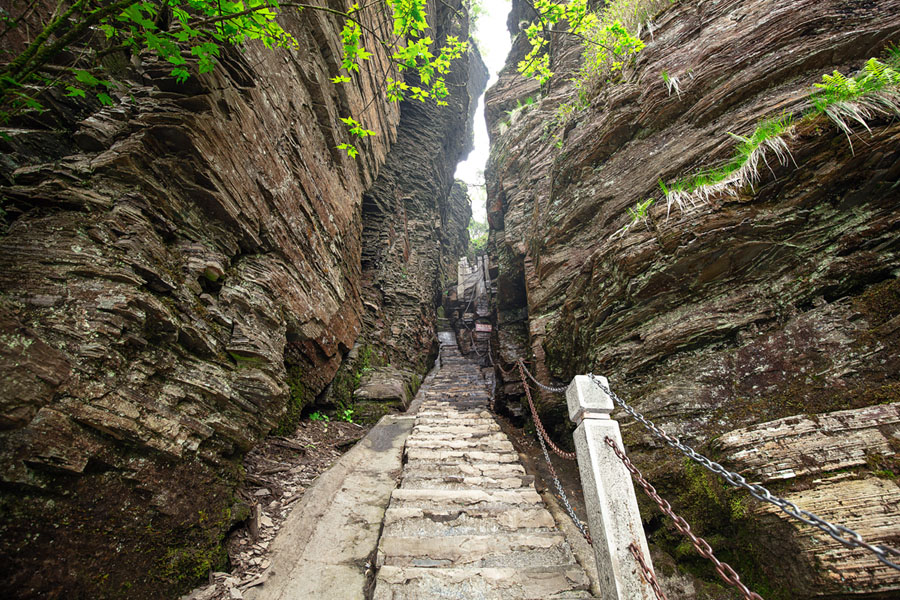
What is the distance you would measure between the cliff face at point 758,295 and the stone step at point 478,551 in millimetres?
993

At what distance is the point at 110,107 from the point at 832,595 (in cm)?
701

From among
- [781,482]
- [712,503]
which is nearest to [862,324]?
[781,482]

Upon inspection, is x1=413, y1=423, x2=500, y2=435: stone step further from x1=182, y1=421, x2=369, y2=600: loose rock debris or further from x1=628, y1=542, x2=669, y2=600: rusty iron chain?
x1=628, y1=542, x2=669, y2=600: rusty iron chain

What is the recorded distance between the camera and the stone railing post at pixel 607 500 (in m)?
1.96

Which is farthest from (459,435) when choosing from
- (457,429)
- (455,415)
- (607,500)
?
(607,500)

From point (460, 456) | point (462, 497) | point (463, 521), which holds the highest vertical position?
point (460, 456)

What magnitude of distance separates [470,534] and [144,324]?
3531 millimetres

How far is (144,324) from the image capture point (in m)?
2.71

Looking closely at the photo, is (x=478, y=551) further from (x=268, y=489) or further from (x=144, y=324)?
(x=144, y=324)

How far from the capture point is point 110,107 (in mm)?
3287

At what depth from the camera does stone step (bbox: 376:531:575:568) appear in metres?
2.82

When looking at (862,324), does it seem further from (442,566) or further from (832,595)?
(442,566)

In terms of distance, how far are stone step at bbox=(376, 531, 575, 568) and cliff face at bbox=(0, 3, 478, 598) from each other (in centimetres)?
151

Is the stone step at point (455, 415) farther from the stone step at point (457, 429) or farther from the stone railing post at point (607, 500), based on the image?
the stone railing post at point (607, 500)
